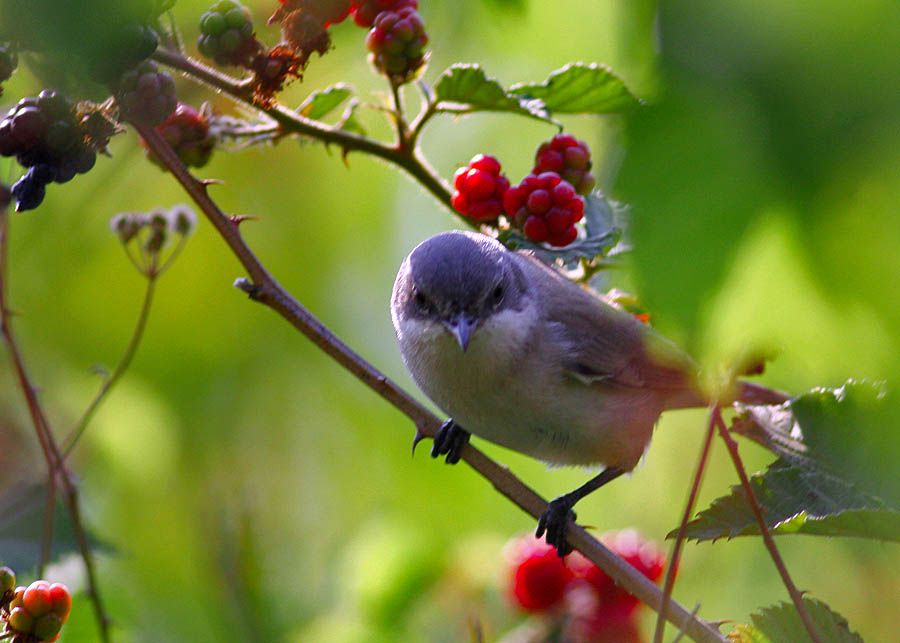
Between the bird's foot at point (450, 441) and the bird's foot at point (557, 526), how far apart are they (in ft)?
1.04

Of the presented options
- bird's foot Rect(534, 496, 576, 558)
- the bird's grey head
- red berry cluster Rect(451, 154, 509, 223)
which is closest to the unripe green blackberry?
red berry cluster Rect(451, 154, 509, 223)

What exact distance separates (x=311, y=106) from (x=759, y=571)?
2.74 metres


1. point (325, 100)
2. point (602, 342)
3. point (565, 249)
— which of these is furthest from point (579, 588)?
point (325, 100)

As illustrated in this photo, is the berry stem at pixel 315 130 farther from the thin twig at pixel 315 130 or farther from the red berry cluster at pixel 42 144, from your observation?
the red berry cluster at pixel 42 144

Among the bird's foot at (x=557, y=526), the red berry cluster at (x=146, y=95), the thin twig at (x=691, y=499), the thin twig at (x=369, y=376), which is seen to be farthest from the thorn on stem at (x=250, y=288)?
the bird's foot at (x=557, y=526)

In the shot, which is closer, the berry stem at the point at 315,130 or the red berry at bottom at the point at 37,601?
the red berry at bottom at the point at 37,601

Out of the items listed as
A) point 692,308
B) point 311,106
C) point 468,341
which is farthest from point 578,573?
point 692,308

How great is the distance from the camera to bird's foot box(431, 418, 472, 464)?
301cm

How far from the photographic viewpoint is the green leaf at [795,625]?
76.3 inches

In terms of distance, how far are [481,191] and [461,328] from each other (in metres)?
0.55

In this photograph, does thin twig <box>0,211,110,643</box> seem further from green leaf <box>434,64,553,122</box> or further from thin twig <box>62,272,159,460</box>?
green leaf <box>434,64,553,122</box>

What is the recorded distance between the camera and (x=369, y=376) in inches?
87.5

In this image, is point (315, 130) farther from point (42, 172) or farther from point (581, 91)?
point (42, 172)

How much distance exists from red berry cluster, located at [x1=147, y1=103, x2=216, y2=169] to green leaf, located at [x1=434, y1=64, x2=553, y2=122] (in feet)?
1.82
